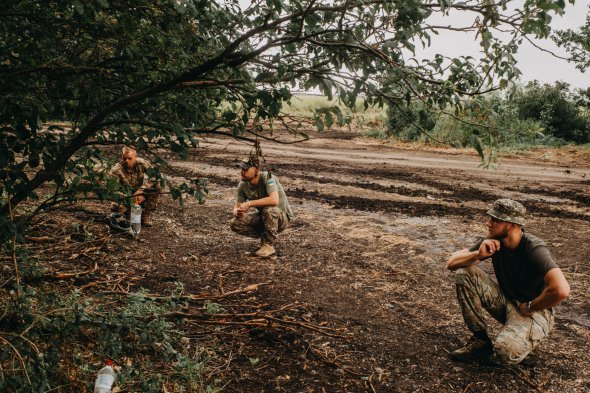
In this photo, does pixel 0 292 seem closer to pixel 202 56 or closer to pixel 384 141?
pixel 202 56

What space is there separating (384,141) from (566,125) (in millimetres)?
9354

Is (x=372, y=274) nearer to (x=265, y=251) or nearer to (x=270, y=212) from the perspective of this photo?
(x=265, y=251)

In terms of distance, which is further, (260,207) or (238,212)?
(260,207)

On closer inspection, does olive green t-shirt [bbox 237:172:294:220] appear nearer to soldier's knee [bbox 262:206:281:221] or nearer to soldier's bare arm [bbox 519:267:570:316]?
soldier's knee [bbox 262:206:281:221]

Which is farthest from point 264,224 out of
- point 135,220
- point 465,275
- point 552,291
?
point 552,291

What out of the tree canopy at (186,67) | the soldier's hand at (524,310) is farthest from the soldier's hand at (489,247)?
the tree canopy at (186,67)

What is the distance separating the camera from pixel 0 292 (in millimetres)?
3270

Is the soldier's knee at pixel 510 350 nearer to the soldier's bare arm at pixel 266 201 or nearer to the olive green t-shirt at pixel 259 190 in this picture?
Answer: the soldier's bare arm at pixel 266 201

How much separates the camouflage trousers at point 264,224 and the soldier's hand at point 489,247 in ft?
9.93

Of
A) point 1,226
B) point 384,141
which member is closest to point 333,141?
point 384,141

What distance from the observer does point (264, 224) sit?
244 inches

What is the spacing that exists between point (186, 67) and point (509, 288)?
121 inches

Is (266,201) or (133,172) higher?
(133,172)

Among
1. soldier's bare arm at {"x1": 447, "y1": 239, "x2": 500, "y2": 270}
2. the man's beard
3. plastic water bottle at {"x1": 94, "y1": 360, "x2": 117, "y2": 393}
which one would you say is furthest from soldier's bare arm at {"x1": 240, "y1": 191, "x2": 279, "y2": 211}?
plastic water bottle at {"x1": 94, "y1": 360, "x2": 117, "y2": 393}
